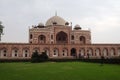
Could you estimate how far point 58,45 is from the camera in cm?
5269

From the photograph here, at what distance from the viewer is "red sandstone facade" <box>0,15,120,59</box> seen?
166ft

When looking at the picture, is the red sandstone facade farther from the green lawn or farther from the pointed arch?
the green lawn

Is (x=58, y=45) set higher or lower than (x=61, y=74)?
higher

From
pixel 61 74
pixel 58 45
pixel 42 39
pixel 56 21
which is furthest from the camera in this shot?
pixel 56 21

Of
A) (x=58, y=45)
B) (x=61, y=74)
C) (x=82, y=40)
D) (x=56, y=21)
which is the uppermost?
(x=56, y=21)

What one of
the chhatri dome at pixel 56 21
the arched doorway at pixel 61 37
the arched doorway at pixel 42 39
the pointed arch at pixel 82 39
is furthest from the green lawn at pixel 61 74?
the chhatri dome at pixel 56 21

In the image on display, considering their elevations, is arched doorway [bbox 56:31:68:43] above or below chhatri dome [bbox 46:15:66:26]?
below

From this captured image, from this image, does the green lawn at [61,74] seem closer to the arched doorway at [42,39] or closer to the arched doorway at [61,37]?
the arched doorway at [42,39]

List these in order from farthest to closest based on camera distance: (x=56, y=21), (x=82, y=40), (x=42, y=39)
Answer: (x=82, y=40) → (x=56, y=21) → (x=42, y=39)

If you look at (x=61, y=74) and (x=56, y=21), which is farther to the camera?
(x=56, y=21)

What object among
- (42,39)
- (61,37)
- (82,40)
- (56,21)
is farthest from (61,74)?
(82,40)

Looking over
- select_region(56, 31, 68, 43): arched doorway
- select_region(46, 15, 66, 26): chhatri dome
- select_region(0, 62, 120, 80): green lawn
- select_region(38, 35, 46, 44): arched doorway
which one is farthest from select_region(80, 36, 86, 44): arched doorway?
select_region(0, 62, 120, 80): green lawn

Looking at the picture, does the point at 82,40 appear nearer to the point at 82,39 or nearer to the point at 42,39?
the point at 82,39

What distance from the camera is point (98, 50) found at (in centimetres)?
5616
